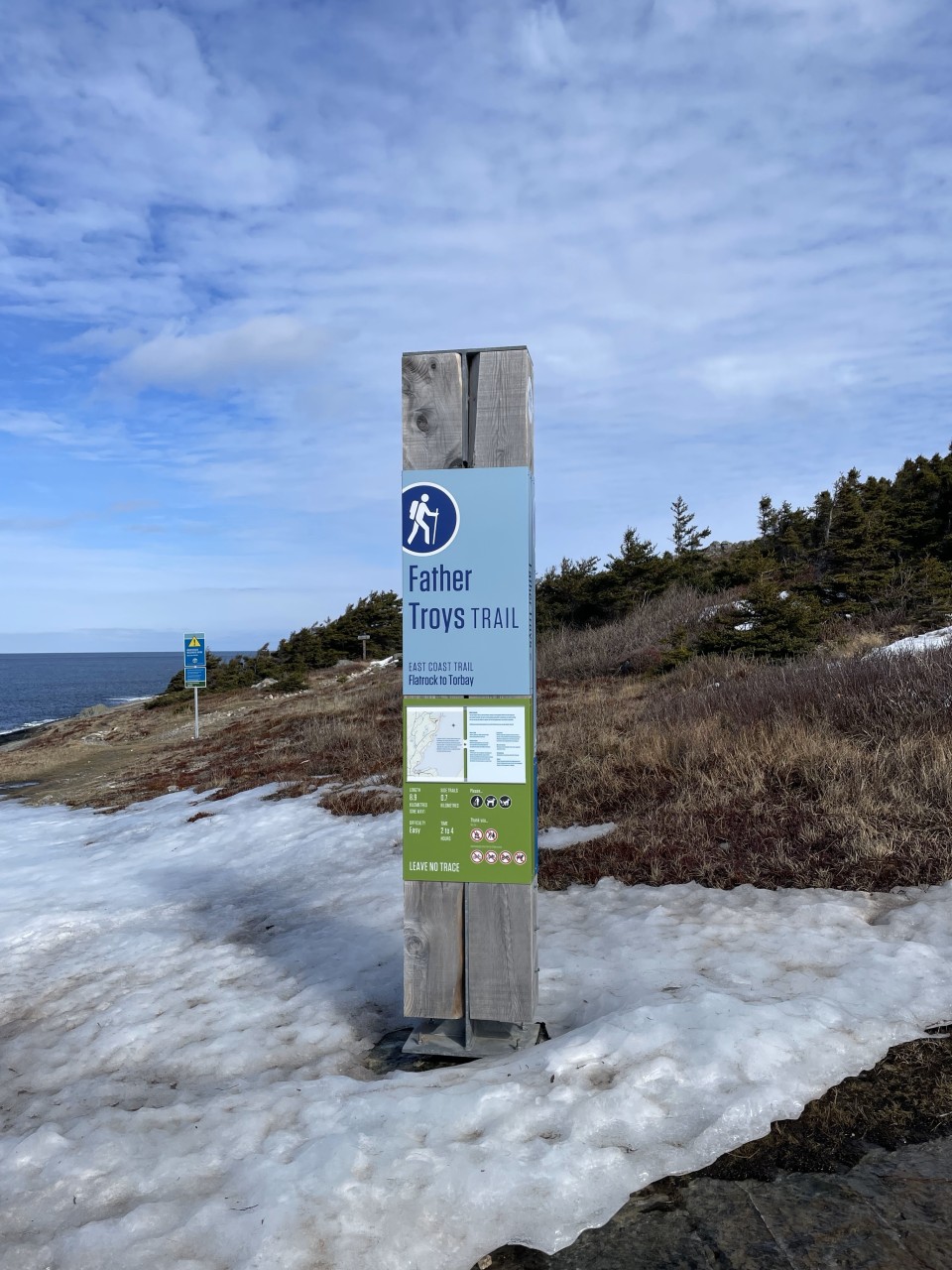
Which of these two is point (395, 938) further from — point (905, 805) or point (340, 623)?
point (340, 623)

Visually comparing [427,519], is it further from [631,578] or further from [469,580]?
[631,578]

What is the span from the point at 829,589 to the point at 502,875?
22.1m

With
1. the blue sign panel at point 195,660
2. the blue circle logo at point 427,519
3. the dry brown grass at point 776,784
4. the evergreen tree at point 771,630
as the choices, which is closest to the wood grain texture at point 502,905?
the blue circle logo at point 427,519

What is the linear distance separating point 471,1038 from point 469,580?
7.33 feet

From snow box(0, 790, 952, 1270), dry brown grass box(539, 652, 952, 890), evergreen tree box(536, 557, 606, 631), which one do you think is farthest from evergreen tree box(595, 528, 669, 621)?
snow box(0, 790, 952, 1270)

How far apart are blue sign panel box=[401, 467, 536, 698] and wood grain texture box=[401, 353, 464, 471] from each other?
0.08 m

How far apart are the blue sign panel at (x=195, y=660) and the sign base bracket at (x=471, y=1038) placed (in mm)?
→ 20632

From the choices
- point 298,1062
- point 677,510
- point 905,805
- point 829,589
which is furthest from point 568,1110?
point 677,510

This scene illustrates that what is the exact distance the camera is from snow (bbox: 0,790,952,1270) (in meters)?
2.68

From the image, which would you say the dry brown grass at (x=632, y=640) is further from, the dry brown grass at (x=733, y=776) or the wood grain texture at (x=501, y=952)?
the wood grain texture at (x=501, y=952)

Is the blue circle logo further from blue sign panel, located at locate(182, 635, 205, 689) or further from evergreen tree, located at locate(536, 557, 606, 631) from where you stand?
evergreen tree, located at locate(536, 557, 606, 631)

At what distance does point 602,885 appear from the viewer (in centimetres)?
604

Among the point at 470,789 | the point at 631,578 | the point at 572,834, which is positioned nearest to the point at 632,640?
the point at 631,578

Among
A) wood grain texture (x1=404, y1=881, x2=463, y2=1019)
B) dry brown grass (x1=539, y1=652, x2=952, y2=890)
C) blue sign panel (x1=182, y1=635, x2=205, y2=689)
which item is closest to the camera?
wood grain texture (x1=404, y1=881, x2=463, y2=1019)
